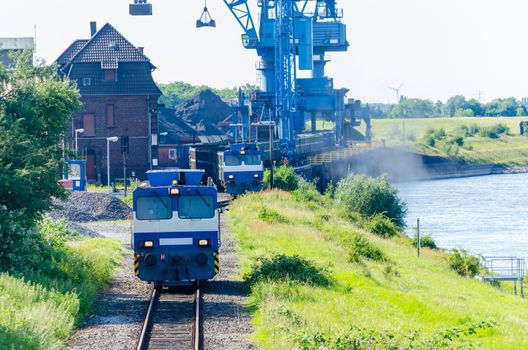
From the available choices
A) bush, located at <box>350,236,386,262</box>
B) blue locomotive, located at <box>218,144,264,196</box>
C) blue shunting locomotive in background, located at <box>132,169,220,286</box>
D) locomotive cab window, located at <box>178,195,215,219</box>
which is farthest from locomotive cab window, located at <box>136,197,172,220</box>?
blue locomotive, located at <box>218,144,264,196</box>

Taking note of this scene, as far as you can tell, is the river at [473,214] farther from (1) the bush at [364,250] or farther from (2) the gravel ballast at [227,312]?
(2) the gravel ballast at [227,312]

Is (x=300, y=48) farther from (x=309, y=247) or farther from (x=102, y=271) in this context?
(x=102, y=271)

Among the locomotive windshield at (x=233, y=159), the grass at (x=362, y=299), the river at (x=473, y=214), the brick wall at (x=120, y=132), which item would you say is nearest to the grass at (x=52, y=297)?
the grass at (x=362, y=299)

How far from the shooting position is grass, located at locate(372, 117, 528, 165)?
134825mm

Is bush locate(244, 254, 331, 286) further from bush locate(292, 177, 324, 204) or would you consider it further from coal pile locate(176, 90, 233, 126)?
coal pile locate(176, 90, 233, 126)

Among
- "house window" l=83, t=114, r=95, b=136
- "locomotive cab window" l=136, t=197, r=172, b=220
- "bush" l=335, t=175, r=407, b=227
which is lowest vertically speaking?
"bush" l=335, t=175, r=407, b=227

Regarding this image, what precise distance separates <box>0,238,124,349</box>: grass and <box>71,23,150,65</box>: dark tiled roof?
1792 inches

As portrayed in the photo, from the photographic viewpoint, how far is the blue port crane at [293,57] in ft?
274

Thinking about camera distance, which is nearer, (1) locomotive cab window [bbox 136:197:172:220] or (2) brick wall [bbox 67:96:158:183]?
(1) locomotive cab window [bbox 136:197:172:220]

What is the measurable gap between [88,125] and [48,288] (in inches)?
2049

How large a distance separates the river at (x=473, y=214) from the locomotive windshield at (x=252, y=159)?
11.1 meters

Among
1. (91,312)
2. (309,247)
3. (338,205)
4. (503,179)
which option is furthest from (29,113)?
(503,179)

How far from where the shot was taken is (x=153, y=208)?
2114cm

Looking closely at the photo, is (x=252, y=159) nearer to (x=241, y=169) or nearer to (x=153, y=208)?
(x=241, y=169)
